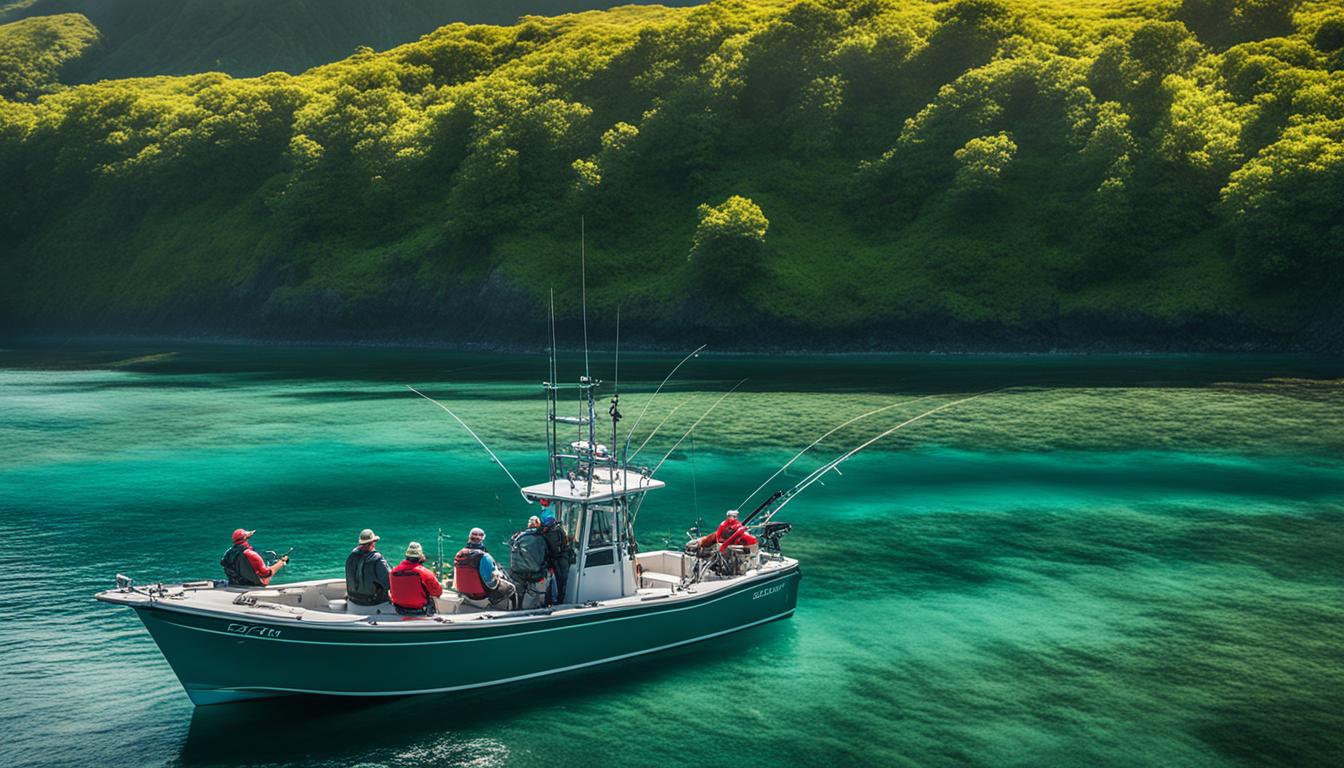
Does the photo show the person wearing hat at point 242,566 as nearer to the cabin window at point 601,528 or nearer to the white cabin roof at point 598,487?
the white cabin roof at point 598,487

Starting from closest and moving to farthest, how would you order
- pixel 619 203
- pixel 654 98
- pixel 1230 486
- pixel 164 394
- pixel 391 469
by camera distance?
pixel 1230 486 → pixel 391 469 → pixel 164 394 → pixel 619 203 → pixel 654 98

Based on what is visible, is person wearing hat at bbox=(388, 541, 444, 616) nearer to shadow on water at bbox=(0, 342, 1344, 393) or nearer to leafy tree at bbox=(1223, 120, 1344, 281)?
shadow on water at bbox=(0, 342, 1344, 393)

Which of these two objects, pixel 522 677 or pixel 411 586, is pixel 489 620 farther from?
pixel 522 677

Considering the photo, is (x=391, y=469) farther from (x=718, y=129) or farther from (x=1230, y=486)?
(x=718, y=129)

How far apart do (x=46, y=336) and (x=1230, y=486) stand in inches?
4853

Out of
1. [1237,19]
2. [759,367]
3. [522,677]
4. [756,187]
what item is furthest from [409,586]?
[1237,19]

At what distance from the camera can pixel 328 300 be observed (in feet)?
343

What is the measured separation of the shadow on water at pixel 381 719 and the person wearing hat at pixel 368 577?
160cm

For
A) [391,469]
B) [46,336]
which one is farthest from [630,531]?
[46,336]

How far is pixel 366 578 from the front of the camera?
18.8m

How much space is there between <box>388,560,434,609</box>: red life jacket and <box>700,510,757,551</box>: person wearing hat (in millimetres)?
6523

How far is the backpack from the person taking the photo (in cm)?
1964

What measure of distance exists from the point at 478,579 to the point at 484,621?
1.13 m

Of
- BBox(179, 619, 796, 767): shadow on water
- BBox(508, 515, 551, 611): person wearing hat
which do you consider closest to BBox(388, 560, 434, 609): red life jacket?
BBox(179, 619, 796, 767): shadow on water
